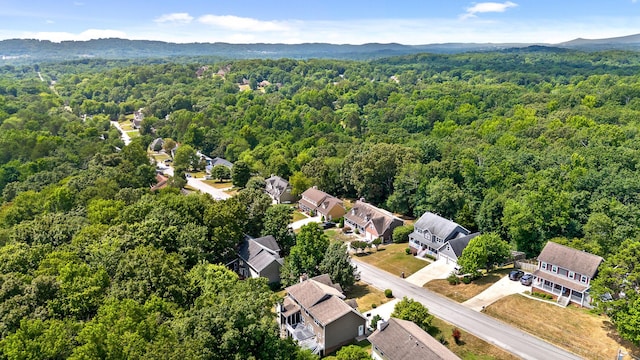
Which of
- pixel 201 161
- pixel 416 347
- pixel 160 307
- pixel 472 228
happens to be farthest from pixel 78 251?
pixel 201 161

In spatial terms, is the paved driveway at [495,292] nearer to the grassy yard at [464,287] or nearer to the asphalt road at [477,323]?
the grassy yard at [464,287]

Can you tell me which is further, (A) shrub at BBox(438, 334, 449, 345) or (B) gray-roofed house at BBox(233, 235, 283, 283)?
(B) gray-roofed house at BBox(233, 235, 283, 283)

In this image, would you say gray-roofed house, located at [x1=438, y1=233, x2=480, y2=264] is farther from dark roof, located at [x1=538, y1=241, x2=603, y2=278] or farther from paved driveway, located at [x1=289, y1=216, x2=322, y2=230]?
paved driveway, located at [x1=289, y1=216, x2=322, y2=230]

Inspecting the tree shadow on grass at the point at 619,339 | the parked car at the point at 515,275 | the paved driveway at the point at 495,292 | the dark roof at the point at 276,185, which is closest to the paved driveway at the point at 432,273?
the paved driveway at the point at 495,292

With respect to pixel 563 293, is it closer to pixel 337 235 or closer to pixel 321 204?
pixel 337 235

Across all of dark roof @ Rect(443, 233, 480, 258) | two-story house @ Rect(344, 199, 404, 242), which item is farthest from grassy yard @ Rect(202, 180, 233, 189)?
dark roof @ Rect(443, 233, 480, 258)

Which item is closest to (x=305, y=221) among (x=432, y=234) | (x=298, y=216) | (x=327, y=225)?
(x=298, y=216)
